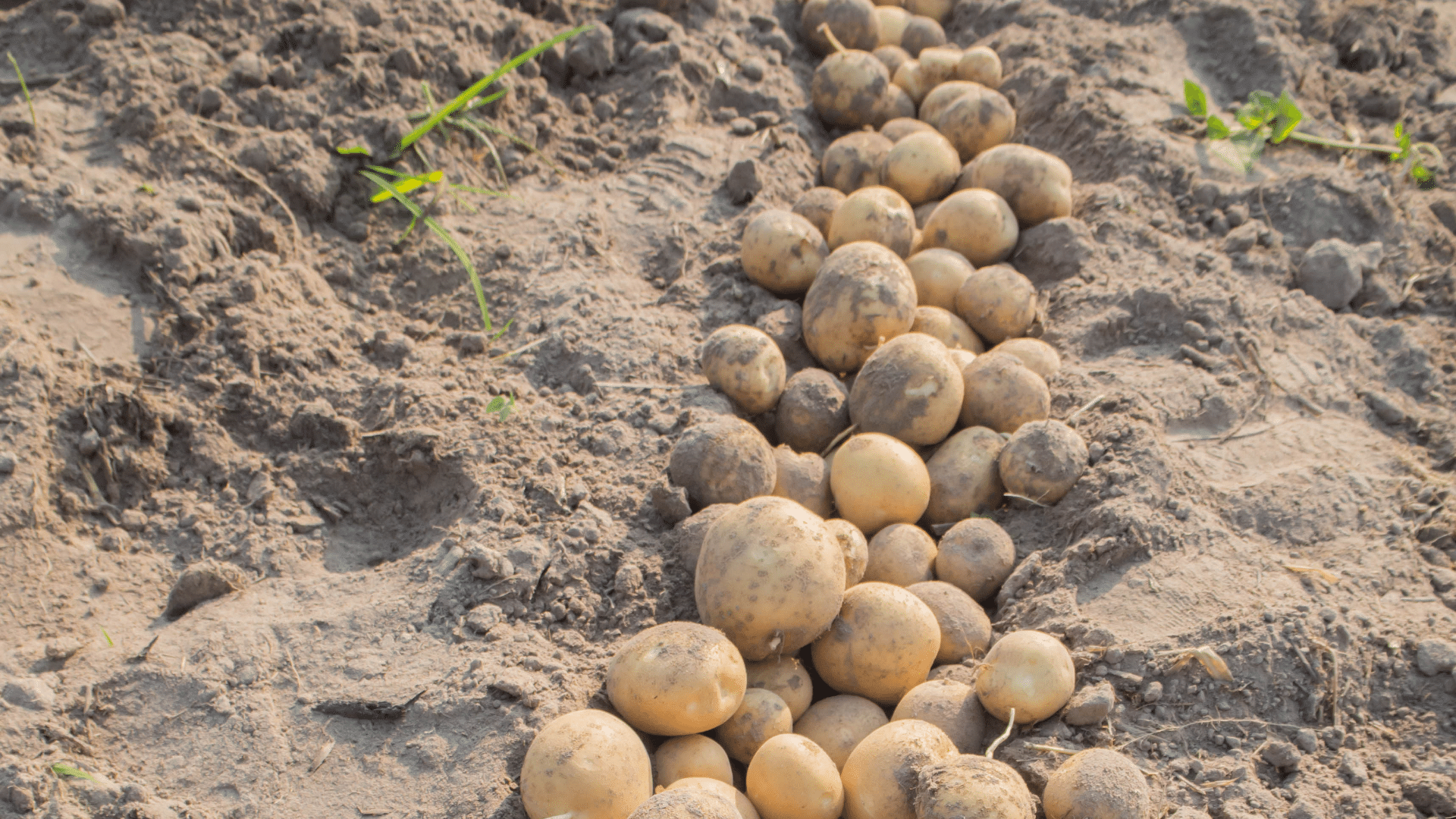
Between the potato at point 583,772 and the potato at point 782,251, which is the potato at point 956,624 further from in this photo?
Result: the potato at point 782,251

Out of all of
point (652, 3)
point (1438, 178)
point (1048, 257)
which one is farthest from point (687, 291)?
point (1438, 178)

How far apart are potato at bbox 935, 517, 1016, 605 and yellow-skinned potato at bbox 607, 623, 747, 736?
0.74m

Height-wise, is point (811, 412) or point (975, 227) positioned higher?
point (975, 227)

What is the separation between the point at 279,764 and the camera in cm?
212

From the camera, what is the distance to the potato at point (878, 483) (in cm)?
273

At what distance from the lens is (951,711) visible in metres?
2.26

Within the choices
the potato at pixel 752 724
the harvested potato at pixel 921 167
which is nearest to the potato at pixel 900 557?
the potato at pixel 752 724

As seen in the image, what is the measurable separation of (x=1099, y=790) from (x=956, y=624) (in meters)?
0.60

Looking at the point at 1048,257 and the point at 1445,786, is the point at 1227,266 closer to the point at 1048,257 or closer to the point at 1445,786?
the point at 1048,257

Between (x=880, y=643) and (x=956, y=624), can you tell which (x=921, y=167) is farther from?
(x=880, y=643)

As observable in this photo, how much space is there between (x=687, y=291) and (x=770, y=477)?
38.7 inches

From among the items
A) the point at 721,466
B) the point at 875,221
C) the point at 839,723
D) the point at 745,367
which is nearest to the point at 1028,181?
the point at 875,221

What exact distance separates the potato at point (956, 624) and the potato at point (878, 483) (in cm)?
30

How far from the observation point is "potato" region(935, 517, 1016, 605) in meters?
2.63
